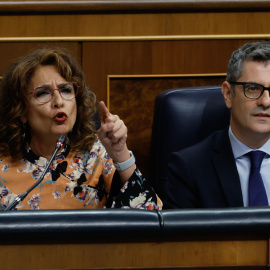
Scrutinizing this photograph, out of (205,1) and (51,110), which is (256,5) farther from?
(51,110)

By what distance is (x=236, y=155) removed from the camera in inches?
34.0

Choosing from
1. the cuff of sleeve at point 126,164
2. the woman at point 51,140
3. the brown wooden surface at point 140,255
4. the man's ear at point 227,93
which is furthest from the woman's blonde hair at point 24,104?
the brown wooden surface at point 140,255

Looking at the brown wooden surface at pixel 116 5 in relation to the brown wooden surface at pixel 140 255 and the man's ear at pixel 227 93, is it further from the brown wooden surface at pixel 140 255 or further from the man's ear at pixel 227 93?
the brown wooden surface at pixel 140 255

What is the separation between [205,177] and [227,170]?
0.04 metres

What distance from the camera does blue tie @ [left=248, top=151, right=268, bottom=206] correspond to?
816 millimetres

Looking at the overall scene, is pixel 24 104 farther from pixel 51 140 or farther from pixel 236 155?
pixel 236 155

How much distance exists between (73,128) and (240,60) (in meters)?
0.29

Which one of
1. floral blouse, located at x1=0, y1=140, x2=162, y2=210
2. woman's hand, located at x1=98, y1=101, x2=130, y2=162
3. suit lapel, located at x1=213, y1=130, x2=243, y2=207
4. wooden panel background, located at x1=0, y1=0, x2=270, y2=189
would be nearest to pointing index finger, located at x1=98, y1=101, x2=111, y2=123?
woman's hand, located at x1=98, y1=101, x2=130, y2=162

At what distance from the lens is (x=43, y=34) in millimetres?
1126

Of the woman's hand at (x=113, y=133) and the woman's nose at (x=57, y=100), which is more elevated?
the woman's nose at (x=57, y=100)

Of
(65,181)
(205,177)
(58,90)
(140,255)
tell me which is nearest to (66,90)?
(58,90)

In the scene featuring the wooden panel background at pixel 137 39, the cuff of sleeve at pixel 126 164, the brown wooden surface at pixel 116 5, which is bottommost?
the cuff of sleeve at pixel 126 164

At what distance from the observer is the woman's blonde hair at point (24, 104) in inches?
33.6

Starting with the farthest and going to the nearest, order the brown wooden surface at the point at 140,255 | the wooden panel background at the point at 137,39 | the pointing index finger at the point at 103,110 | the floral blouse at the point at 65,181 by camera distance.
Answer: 1. the wooden panel background at the point at 137,39
2. the floral blouse at the point at 65,181
3. the pointing index finger at the point at 103,110
4. the brown wooden surface at the point at 140,255
